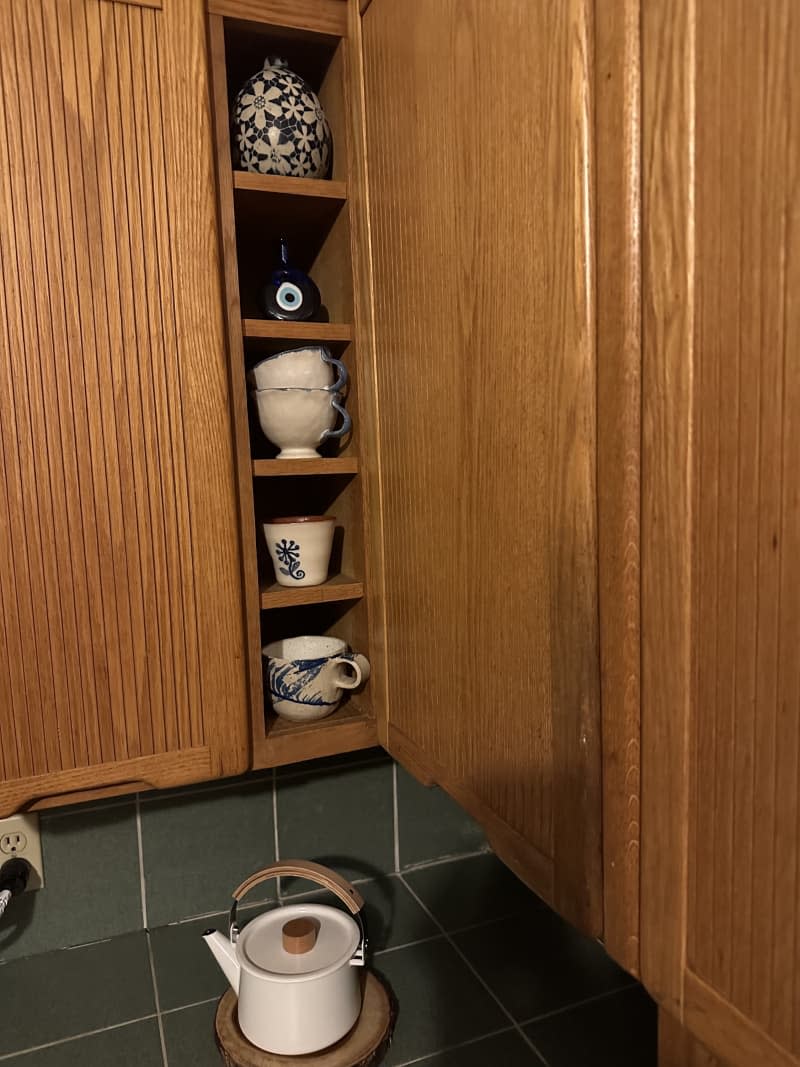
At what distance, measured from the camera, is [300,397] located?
85cm

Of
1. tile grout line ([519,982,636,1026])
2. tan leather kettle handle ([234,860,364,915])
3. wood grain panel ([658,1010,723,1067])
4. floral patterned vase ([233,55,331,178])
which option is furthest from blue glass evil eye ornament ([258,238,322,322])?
tile grout line ([519,982,636,1026])

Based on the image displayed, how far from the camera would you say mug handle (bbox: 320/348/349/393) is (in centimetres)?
85

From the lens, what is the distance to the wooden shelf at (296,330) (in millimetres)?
815

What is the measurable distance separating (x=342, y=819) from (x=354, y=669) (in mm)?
369

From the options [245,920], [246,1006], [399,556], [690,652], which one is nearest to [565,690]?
[690,652]

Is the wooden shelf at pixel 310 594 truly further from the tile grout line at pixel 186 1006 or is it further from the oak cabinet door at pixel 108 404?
the tile grout line at pixel 186 1006

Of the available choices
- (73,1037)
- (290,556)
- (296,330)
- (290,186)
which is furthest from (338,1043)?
(290,186)

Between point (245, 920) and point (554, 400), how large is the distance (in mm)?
903

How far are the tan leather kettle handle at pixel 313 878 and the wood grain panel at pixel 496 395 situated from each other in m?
0.23

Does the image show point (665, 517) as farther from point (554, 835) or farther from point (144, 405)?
point (144, 405)

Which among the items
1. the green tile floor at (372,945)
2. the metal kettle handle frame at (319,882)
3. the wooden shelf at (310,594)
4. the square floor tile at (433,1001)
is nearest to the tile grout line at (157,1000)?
the green tile floor at (372,945)

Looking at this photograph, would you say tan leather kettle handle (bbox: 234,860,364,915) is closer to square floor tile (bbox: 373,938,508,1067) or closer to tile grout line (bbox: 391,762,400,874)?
square floor tile (bbox: 373,938,508,1067)

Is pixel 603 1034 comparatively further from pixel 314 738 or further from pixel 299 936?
pixel 314 738

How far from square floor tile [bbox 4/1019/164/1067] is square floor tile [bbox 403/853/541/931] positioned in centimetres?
40
